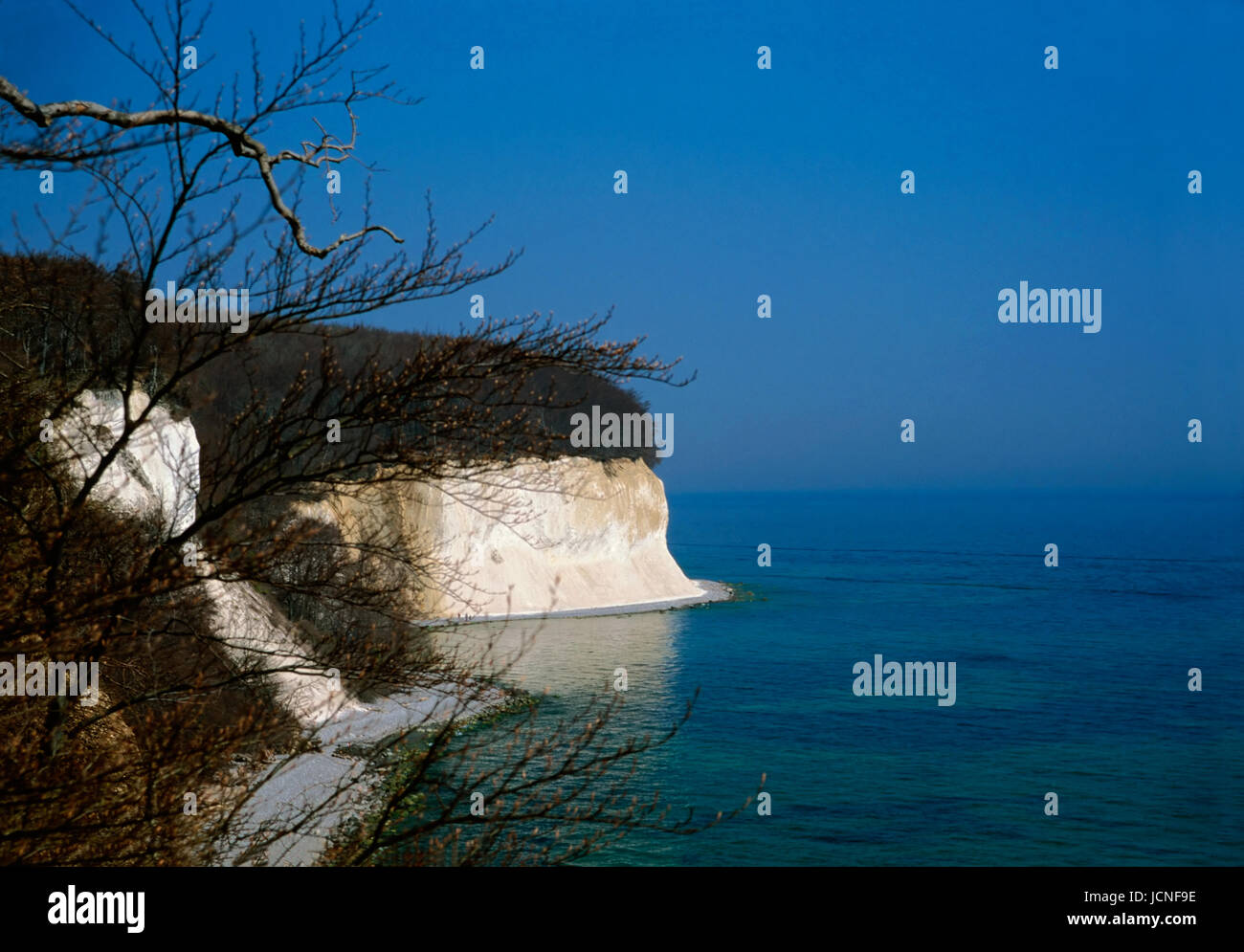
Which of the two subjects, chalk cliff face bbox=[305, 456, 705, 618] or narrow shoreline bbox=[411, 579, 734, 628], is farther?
narrow shoreline bbox=[411, 579, 734, 628]

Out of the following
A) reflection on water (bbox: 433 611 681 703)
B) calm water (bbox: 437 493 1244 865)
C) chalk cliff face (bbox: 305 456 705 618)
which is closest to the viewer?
calm water (bbox: 437 493 1244 865)

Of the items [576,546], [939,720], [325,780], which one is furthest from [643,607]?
[325,780]

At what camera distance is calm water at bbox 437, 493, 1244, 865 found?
21.6 m

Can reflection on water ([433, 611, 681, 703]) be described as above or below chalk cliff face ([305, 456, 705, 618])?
below

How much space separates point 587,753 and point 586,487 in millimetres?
35455

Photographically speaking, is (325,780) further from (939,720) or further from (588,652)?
(588,652)

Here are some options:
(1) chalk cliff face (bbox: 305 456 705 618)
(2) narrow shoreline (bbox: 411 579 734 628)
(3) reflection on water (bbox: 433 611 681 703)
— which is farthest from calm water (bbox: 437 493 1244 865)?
(1) chalk cliff face (bbox: 305 456 705 618)

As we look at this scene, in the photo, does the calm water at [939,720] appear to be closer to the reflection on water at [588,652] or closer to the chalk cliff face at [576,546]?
the reflection on water at [588,652]

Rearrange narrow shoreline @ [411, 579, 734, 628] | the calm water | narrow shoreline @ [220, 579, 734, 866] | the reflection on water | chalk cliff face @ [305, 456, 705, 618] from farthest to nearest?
narrow shoreline @ [411, 579, 734, 628] → chalk cliff face @ [305, 456, 705, 618] → the reflection on water → the calm water → narrow shoreline @ [220, 579, 734, 866]

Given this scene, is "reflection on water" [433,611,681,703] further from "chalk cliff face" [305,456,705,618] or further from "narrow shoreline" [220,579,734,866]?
"narrow shoreline" [220,579,734,866]

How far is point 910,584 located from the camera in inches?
3246

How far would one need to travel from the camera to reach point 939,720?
Result: 114 ft
